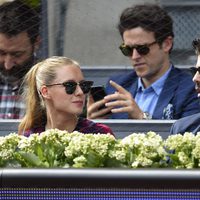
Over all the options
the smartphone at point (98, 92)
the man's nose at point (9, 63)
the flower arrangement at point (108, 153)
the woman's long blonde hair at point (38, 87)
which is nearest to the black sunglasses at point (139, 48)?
the smartphone at point (98, 92)

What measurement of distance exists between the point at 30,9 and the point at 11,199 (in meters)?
2.95

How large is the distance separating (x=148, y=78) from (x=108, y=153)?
7.29 ft

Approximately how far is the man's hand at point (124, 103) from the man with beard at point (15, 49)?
2.14 feet

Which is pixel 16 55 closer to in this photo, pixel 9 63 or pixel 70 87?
pixel 9 63

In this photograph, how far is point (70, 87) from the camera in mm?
5207

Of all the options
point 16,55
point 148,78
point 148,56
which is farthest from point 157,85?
point 16,55

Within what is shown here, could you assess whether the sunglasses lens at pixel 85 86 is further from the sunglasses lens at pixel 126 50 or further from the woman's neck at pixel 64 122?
the sunglasses lens at pixel 126 50

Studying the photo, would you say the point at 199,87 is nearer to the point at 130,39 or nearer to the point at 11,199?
the point at 130,39

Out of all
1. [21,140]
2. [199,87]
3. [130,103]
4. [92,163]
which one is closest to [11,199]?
[92,163]

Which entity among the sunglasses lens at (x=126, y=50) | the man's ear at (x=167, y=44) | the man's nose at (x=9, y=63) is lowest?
the man's nose at (x=9, y=63)

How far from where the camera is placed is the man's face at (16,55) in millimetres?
5941

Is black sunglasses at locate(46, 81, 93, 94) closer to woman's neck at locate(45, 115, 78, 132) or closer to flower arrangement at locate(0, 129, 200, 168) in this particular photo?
woman's neck at locate(45, 115, 78, 132)

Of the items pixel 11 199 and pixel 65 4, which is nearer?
pixel 11 199

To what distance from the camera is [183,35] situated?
230 inches
